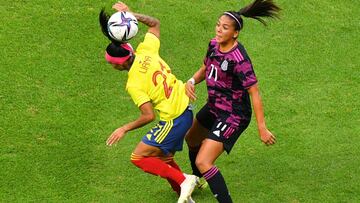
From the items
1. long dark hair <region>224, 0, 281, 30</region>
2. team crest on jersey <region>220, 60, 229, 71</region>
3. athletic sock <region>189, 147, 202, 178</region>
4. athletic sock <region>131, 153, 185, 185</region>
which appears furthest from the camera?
athletic sock <region>189, 147, 202, 178</region>

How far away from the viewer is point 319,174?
27.0 feet

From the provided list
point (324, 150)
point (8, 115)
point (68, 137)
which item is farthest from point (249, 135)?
point (8, 115)

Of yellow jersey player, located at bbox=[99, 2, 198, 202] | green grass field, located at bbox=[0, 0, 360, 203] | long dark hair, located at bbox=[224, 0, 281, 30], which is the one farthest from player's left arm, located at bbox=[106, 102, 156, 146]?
long dark hair, located at bbox=[224, 0, 281, 30]

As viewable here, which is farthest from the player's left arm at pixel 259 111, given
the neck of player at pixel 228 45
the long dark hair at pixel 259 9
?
the long dark hair at pixel 259 9

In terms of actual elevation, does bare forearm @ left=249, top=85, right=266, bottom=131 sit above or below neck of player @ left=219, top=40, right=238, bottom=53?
below

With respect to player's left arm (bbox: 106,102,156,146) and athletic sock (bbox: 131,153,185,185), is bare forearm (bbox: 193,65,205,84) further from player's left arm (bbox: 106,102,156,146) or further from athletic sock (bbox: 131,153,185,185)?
athletic sock (bbox: 131,153,185,185)

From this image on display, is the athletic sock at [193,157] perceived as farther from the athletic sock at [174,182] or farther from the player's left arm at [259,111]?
the player's left arm at [259,111]

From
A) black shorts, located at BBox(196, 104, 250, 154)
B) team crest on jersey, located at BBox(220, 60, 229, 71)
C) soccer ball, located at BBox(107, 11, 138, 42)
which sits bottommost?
black shorts, located at BBox(196, 104, 250, 154)

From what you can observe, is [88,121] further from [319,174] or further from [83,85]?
[319,174]

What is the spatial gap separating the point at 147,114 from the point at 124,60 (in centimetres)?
58

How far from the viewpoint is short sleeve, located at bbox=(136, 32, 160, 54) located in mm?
7413

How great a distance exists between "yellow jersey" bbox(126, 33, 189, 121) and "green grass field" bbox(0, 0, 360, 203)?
1176mm

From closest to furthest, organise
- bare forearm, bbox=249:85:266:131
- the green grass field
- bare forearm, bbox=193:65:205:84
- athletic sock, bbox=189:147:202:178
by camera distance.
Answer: bare forearm, bbox=249:85:266:131, bare forearm, bbox=193:65:205:84, athletic sock, bbox=189:147:202:178, the green grass field

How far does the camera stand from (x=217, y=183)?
7.14 meters
